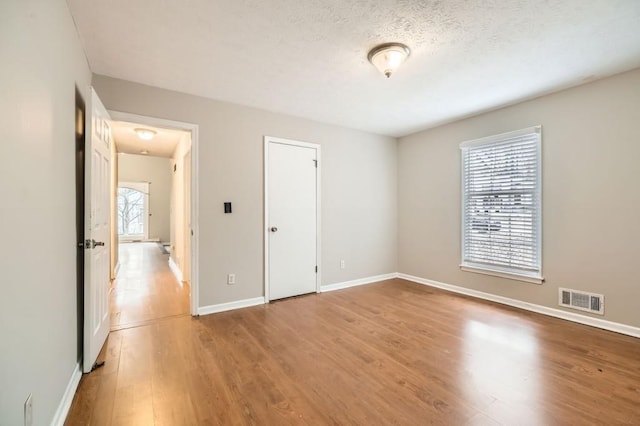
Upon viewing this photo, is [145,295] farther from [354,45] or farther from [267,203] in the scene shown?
[354,45]

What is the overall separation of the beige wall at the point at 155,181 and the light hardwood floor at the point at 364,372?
8889 millimetres

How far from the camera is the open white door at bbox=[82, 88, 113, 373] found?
2.06m

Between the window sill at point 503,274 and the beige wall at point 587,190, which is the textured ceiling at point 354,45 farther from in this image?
the window sill at point 503,274

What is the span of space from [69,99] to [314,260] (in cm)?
318

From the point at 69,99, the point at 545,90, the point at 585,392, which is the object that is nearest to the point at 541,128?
the point at 545,90

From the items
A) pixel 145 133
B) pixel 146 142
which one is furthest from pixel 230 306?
pixel 146 142

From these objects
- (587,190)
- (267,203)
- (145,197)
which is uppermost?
(145,197)

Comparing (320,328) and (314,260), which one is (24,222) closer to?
(320,328)

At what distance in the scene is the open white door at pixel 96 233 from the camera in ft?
6.77

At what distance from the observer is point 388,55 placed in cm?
237

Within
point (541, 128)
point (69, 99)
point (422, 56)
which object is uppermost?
point (422, 56)

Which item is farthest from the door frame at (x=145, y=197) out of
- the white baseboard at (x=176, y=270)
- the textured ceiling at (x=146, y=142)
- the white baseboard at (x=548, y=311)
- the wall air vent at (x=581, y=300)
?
the wall air vent at (x=581, y=300)

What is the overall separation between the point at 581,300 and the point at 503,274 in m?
0.79

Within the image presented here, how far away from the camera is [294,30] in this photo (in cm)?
216
